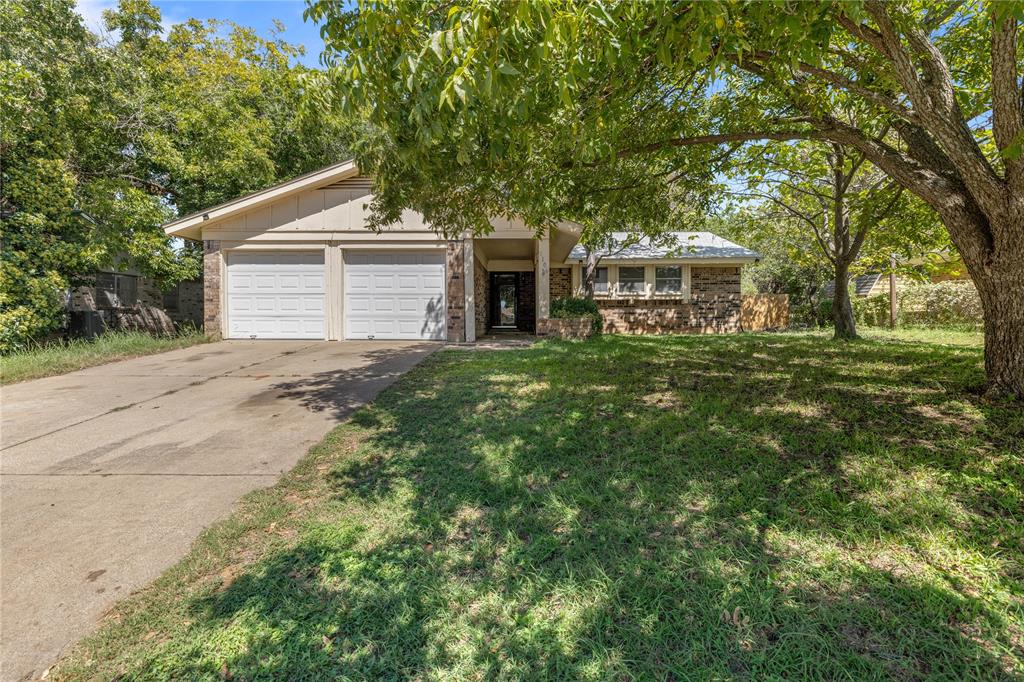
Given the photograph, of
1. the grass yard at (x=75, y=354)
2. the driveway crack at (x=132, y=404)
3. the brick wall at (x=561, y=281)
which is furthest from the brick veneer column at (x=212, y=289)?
the brick wall at (x=561, y=281)

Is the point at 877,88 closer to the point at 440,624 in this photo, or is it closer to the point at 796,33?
the point at 796,33

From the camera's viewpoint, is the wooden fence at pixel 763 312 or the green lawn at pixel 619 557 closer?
the green lawn at pixel 619 557

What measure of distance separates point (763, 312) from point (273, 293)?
663 inches

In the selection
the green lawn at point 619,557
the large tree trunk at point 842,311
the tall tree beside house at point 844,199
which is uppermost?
the tall tree beside house at point 844,199

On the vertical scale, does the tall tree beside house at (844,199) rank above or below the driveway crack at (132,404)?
above

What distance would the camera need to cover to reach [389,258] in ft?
38.6

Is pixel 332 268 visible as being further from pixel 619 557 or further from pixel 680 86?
pixel 619 557

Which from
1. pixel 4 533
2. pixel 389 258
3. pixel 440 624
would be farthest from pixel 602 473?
pixel 389 258

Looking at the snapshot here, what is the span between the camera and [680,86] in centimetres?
557

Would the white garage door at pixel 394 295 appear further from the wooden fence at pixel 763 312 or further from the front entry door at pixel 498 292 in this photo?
the wooden fence at pixel 763 312

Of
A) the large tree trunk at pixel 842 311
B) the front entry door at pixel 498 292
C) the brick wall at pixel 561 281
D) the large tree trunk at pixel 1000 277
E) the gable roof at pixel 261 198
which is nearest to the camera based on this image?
the large tree trunk at pixel 1000 277

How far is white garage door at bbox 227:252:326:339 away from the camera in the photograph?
1175 cm

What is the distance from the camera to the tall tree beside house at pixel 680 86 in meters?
2.55

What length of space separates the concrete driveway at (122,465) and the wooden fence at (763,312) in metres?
13.9
